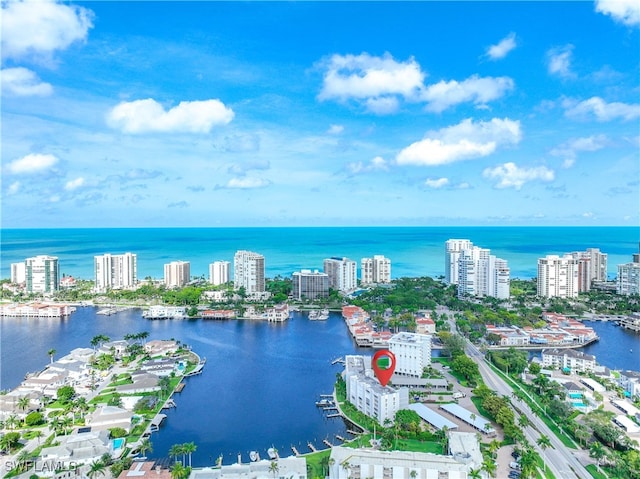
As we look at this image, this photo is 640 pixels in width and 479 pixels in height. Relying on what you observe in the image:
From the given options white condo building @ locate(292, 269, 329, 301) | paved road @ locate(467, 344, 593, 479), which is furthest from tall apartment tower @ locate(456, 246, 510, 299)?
paved road @ locate(467, 344, 593, 479)

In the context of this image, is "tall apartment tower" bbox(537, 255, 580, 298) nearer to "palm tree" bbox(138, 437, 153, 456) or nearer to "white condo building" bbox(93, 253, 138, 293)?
"palm tree" bbox(138, 437, 153, 456)

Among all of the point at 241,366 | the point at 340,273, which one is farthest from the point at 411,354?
the point at 340,273

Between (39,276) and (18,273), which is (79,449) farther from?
(18,273)

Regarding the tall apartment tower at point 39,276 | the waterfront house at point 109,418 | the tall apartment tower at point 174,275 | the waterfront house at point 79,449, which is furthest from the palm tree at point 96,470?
the tall apartment tower at point 39,276

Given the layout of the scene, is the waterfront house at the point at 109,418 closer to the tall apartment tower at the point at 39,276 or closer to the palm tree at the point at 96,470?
the palm tree at the point at 96,470

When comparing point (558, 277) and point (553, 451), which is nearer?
Result: point (553, 451)
